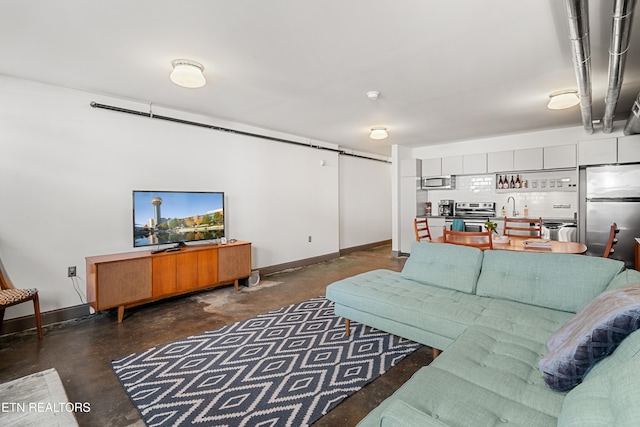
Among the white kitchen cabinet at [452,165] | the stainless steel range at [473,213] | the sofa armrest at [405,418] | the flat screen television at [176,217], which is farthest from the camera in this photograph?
the white kitchen cabinet at [452,165]

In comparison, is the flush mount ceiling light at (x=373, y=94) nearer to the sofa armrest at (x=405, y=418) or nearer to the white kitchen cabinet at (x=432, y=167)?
the sofa armrest at (x=405, y=418)

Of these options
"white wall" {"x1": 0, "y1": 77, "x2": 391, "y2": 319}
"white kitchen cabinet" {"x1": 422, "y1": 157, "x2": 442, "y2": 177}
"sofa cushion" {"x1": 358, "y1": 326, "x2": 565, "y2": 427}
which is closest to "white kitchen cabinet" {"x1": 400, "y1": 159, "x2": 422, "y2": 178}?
"white kitchen cabinet" {"x1": 422, "y1": 157, "x2": 442, "y2": 177}

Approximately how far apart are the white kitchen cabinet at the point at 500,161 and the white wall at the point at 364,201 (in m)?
2.83

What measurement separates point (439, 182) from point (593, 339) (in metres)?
5.77

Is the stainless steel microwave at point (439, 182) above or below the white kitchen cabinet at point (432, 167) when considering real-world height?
below

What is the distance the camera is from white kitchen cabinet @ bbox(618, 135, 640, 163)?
4594 millimetres

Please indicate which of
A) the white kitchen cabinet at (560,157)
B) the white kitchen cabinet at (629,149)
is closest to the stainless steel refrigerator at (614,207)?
the white kitchen cabinet at (629,149)

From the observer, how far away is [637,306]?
116 centimetres

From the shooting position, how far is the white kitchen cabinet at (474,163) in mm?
6133

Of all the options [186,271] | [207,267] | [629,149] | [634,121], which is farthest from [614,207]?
[186,271]

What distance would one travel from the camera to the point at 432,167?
685 centimetres

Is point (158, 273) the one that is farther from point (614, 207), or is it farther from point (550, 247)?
point (614, 207)

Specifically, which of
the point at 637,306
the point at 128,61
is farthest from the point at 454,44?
the point at 128,61

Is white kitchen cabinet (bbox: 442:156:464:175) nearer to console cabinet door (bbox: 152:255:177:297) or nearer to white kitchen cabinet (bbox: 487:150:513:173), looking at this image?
white kitchen cabinet (bbox: 487:150:513:173)
